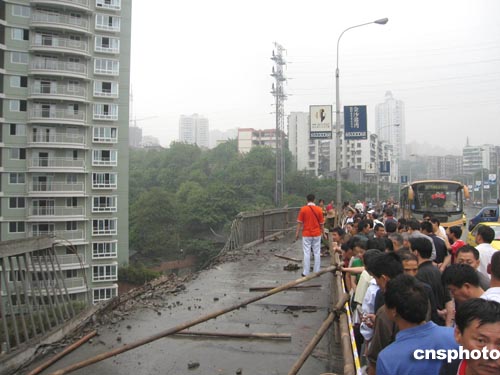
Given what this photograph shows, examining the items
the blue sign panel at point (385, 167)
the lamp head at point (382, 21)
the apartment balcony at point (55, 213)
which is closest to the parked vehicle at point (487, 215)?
the lamp head at point (382, 21)

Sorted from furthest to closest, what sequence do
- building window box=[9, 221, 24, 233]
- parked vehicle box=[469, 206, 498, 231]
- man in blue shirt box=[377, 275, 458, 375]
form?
1. building window box=[9, 221, 24, 233]
2. parked vehicle box=[469, 206, 498, 231]
3. man in blue shirt box=[377, 275, 458, 375]

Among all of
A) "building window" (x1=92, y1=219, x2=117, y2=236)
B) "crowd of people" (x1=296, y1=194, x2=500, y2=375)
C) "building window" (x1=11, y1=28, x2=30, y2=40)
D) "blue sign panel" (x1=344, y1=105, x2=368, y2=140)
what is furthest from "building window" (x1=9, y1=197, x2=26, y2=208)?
"crowd of people" (x1=296, y1=194, x2=500, y2=375)

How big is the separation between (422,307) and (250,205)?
5234 cm

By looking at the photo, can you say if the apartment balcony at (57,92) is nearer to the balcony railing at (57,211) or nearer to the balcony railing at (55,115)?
the balcony railing at (55,115)

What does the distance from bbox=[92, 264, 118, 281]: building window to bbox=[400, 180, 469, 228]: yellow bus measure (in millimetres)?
27582

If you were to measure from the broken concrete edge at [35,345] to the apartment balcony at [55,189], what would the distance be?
29408 millimetres

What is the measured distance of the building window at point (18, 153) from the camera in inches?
1244

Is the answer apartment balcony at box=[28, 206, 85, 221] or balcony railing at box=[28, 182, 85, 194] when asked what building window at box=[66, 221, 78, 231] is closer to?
apartment balcony at box=[28, 206, 85, 221]

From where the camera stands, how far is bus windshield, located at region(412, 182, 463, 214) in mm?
18203

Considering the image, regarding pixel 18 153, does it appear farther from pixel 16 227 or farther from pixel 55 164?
pixel 16 227

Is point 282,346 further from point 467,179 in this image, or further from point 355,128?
point 467,179

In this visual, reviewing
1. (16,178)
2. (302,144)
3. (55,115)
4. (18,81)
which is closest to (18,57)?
(18,81)

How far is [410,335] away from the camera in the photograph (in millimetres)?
2195

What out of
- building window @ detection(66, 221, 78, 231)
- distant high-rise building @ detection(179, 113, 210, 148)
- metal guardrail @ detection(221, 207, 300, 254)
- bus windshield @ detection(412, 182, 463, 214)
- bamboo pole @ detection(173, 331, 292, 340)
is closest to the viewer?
bamboo pole @ detection(173, 331, 292, 340)
